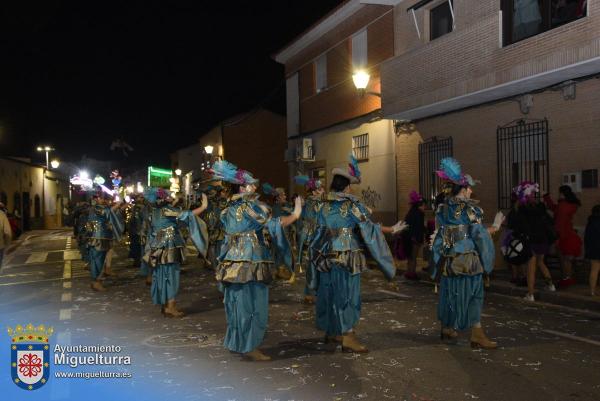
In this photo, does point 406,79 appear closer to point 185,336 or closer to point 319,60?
point 319,60

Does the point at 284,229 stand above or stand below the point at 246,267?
above

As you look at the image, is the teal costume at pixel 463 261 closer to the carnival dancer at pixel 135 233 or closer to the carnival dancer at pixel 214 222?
the carnival dancer at pixel 214 222

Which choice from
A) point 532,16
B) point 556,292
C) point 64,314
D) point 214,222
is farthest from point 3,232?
point 532,16

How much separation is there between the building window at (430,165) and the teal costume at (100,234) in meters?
8.32

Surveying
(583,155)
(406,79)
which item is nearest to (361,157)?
(406,79)

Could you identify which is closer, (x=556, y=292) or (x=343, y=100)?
(x=556, y=292)

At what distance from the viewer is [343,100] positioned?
20.8m

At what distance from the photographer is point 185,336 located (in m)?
7.46

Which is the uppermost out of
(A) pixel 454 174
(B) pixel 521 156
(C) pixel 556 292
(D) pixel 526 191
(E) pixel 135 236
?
(B) pixel 521 156

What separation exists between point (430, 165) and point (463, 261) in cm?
966

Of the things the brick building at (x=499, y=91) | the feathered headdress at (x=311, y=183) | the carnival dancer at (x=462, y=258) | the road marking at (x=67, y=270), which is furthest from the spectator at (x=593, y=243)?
the road marking at (x=67, y=270)

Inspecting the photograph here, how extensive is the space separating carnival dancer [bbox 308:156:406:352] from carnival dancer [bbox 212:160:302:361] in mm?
504

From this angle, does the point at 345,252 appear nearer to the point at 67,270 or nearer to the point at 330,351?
the point at 330,351

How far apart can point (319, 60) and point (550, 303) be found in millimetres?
15525
